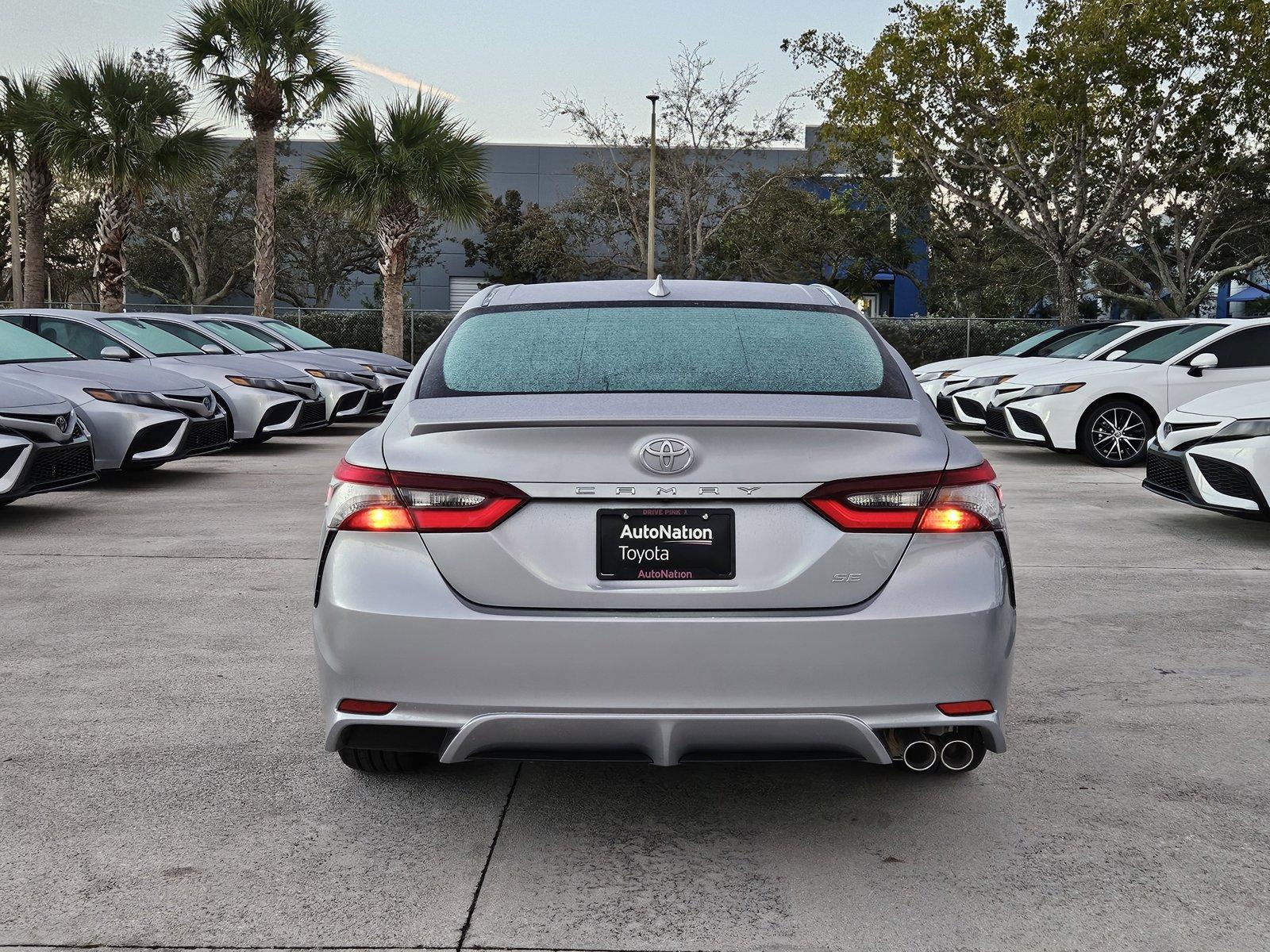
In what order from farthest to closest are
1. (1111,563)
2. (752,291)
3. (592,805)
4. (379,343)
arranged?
1. (379,343)
2. (1111,563)
3. (752,291)
4. (592,805)

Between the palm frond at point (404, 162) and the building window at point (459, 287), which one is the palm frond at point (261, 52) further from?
the building window at point (459, 287)

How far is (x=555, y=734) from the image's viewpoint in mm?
3160

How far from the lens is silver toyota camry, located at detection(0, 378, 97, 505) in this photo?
8648 mm

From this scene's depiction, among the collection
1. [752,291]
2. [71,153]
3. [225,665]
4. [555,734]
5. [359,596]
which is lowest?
[225,665]

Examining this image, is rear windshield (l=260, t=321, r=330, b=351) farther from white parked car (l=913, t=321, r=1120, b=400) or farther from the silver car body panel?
white parked car (l=913, t=321, r=1120, b=400)

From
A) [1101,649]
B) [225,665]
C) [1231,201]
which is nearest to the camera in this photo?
[225,665]

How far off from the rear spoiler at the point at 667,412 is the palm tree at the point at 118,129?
22.7 meters

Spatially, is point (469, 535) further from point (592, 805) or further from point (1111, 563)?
point (1111, 563)

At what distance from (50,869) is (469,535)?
1.41m

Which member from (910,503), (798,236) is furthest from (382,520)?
(798,236)

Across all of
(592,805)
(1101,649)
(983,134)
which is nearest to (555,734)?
(592,805)

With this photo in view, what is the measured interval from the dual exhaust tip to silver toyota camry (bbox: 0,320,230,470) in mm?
8591

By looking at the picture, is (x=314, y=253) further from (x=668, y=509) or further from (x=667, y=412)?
(x=668, y=509)

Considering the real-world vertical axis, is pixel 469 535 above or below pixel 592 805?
above
